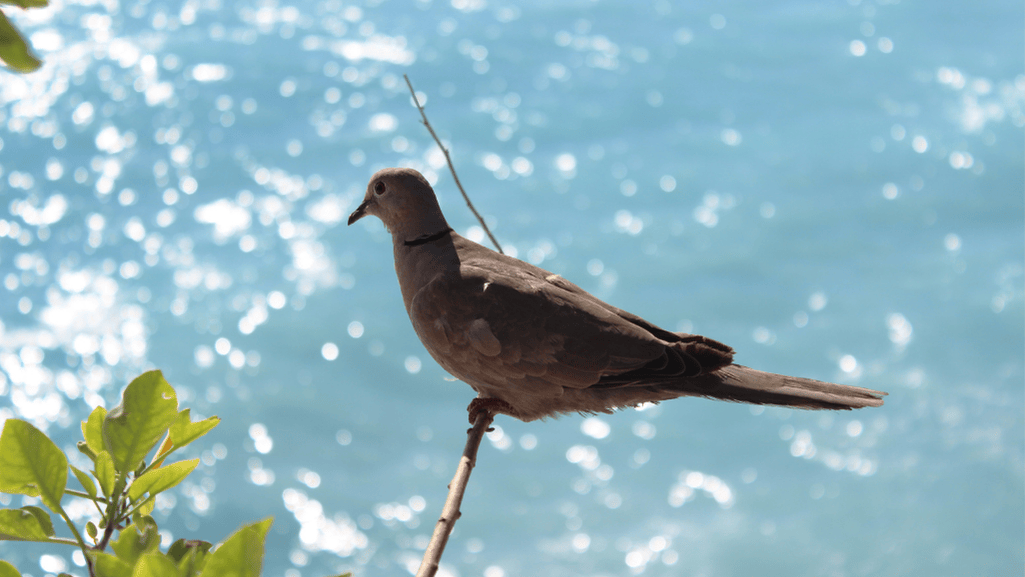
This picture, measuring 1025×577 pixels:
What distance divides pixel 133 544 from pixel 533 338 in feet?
4.23

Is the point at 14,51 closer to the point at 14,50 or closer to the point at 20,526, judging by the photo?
the point at 14,50

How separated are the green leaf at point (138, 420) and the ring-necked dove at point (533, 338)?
114 cm

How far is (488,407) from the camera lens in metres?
2.07

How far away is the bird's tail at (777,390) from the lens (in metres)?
1.69

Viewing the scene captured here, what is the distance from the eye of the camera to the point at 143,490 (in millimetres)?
756

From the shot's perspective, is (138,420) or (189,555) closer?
(189,555)

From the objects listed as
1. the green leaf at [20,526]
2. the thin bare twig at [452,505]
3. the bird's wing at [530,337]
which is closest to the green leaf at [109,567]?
the green leaf at [20,526]

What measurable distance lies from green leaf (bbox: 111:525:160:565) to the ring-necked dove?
3.97 ft

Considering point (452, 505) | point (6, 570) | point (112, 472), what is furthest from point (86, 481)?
point (452, 505)

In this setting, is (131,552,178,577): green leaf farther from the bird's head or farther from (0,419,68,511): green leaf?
the bird's head

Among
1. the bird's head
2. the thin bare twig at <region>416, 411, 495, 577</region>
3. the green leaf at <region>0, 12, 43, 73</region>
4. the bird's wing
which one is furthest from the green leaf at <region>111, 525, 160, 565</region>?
the bird's head

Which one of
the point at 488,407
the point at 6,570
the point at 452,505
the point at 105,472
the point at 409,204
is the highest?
the point at 409,204

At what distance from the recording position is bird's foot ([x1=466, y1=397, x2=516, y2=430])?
2072 mm

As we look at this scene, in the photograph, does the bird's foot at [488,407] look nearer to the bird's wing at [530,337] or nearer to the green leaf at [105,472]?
the bird's wing at [530,337]
